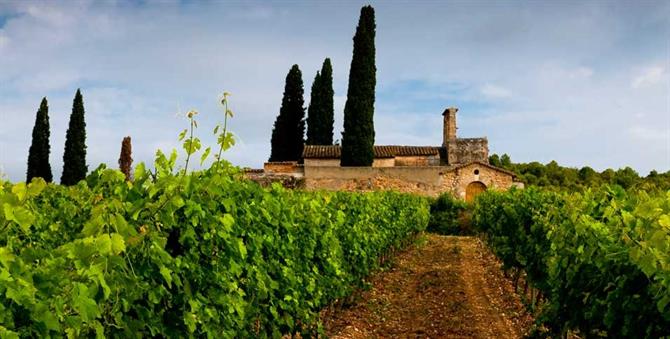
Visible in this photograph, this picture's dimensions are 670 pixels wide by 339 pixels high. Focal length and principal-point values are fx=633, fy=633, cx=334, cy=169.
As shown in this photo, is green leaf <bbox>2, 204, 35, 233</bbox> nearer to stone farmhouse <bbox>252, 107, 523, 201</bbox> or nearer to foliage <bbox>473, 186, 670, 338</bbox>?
foliage <bbox>473, 186, 670, 338</bbox>

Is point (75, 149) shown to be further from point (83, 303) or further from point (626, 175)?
point (83, 303)

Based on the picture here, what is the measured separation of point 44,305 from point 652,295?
3.66 m

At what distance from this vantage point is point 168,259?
367 centimetres

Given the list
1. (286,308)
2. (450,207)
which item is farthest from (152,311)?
(450,207)

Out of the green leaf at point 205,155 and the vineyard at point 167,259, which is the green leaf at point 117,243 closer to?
the vineyard at point 167,259

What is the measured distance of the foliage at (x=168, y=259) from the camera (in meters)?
2.62

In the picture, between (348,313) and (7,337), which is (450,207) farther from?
(7,337)

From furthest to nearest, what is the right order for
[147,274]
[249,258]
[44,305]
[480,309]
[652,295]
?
1. [480,309]
2. [249,258]
3. [652,295]
4. [147,274]
5. [44,305]

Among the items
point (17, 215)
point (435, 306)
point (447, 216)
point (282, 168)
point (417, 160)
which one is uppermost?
point (417, 160)

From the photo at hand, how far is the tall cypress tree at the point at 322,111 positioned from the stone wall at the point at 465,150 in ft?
30.5

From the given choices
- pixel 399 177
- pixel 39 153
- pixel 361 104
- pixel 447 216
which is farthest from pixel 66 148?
pixel 447 216

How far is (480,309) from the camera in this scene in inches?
460

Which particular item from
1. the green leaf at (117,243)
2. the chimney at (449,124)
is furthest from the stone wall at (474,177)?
the green leaf at (117,243)

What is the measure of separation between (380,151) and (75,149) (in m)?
20.0
